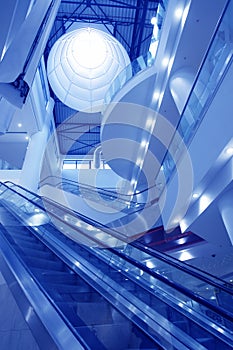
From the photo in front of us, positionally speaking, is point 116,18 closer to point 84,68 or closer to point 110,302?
point 84,68

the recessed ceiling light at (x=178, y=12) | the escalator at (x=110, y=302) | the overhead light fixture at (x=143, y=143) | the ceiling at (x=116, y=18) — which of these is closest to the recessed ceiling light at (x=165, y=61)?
the recessed ceiling light at (x=178, y=12)

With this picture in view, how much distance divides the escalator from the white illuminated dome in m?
10.1

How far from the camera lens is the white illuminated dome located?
13484 millimetres

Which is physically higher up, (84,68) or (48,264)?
(84,68)

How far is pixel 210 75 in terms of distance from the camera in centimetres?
518

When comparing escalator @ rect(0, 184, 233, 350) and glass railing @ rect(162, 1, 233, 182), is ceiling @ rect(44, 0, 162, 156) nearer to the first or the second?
glass railing @ rect(162, 1, 233, 182)

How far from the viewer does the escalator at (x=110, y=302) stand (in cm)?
243

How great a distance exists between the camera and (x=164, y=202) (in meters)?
8.42

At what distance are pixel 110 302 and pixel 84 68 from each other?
42.1ft

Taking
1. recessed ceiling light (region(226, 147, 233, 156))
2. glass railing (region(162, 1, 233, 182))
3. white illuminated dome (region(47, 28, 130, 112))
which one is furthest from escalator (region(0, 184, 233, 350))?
white illuminated dome (region(47, 28, 130, 112))

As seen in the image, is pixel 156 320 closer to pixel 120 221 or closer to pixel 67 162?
pixel 120 221

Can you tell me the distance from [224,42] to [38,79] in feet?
34.6

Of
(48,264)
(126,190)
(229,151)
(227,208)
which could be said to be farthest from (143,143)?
(48,264)

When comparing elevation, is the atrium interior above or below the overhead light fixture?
below
